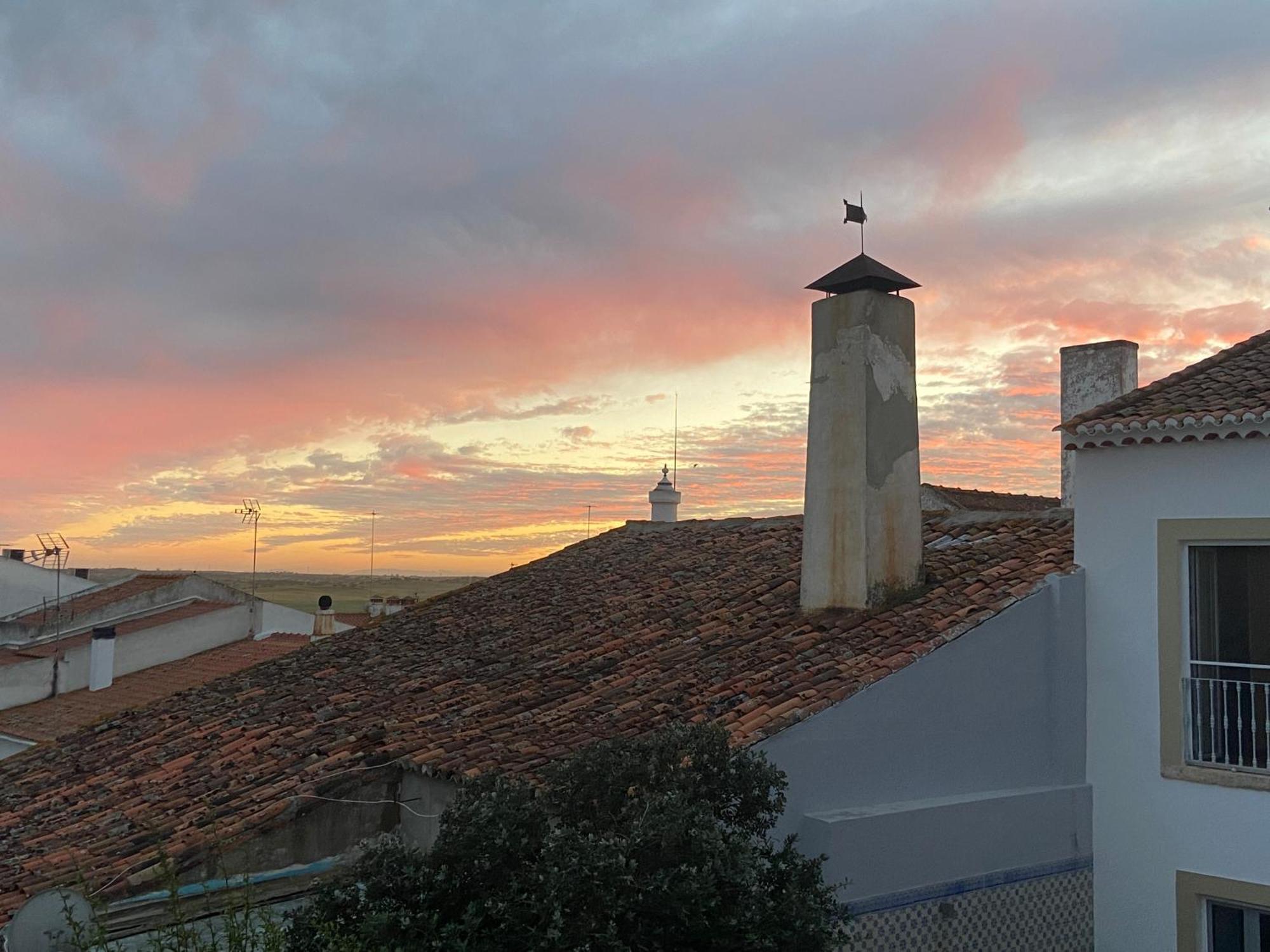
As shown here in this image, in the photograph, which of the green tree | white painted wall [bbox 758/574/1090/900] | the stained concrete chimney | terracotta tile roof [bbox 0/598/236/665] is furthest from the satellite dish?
terracotta tile roof [bbox 0/598/236/665]

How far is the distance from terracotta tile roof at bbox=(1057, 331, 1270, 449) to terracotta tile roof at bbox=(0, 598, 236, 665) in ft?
71.8

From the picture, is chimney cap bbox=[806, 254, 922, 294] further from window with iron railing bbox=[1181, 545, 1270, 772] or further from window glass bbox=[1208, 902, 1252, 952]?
window glass bbox=[1208, 902, 1252, 952]

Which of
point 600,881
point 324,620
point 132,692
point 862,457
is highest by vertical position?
point 862,457

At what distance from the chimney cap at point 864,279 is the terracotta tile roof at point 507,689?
266 cm

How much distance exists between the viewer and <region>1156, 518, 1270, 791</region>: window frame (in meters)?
8.41

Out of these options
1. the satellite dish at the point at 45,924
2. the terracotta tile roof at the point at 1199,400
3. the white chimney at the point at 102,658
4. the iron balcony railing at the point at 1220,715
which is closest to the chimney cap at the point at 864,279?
the terracotta tile roof at the point at 1199,400

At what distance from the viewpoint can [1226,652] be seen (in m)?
8.59

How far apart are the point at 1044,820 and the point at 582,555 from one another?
9107mm

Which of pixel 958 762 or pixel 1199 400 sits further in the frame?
pixel 1199 400

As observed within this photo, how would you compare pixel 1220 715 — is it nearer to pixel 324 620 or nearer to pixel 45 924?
pixel 45 924

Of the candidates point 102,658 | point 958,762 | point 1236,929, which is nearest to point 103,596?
point 102,658

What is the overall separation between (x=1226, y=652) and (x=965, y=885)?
2765mm

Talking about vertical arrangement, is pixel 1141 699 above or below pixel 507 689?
above

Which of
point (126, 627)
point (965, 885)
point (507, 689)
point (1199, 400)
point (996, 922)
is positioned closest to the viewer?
point (965, 885)
